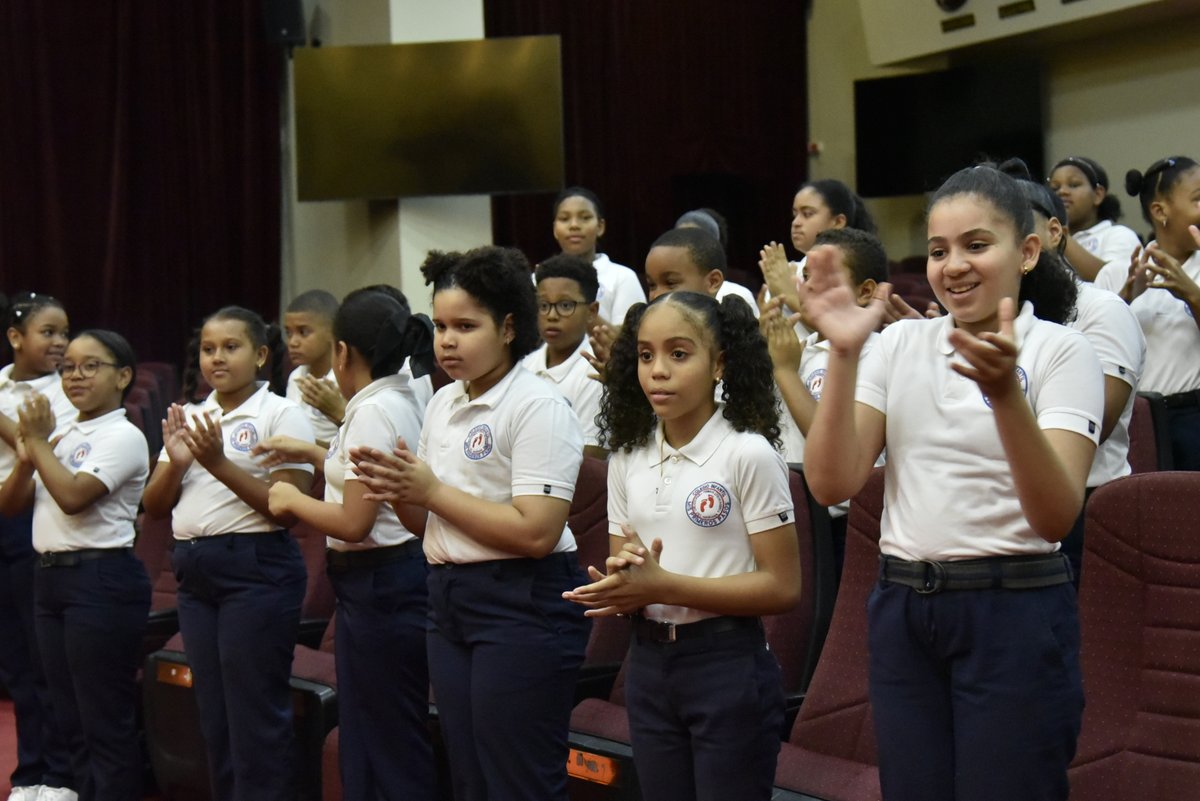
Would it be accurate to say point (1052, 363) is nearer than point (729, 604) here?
Yes

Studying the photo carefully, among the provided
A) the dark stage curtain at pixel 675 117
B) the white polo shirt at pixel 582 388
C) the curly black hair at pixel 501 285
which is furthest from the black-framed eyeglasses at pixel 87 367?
the dark stage curtain at pixel 675 117

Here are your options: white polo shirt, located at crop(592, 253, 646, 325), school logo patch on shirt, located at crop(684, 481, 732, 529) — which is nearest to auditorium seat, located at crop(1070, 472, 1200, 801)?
school logo patch on shirt, located at crop(684, 481, 732, 529)

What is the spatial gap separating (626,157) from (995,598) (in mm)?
8071

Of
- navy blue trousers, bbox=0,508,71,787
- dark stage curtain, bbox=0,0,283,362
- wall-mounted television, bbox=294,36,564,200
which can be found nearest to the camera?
navy blue trousers, bbox=0,508,71,787

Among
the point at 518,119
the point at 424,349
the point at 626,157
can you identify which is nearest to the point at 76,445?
the point at 424,349

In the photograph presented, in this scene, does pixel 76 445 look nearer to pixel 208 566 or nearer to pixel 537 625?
pixel 208 566

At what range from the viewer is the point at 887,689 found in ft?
6.21

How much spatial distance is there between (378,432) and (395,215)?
4789 mm

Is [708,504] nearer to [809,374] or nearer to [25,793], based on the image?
[809,374]

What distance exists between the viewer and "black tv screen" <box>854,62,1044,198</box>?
861cm

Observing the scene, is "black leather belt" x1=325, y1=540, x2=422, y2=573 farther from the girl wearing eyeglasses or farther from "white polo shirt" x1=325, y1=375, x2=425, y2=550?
the girl wearing eyeglasses

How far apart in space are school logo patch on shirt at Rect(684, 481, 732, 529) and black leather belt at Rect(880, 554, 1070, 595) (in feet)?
1.49

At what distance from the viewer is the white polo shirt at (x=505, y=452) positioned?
2.62 metres

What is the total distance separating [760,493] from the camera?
227 centimetres
